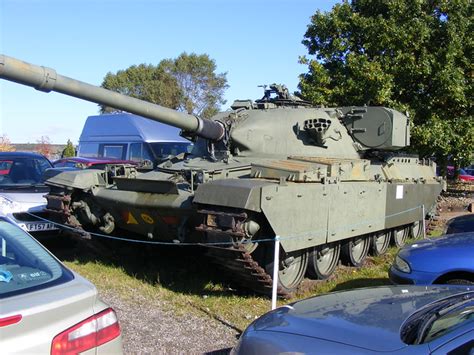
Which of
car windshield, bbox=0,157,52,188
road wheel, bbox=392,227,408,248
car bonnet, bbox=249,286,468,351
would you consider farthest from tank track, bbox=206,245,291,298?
car windshield, bbox=0,157,52,188

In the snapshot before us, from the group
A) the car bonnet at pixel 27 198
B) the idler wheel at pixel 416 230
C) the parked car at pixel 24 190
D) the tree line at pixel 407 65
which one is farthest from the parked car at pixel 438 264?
the tree line at pixel 407 65

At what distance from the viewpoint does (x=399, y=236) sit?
10.4 m

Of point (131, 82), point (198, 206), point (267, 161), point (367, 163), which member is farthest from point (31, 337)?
point (131, 82)

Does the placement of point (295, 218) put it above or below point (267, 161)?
below

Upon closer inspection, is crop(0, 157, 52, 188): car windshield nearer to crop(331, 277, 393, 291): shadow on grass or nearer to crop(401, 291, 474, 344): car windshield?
crop(331, 277, 393, 291): shadow on grass

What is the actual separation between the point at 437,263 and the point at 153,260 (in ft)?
15.1

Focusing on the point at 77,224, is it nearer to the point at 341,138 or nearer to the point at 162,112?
the point at 162,112

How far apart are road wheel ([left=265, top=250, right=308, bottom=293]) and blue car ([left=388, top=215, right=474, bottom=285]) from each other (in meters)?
1.46

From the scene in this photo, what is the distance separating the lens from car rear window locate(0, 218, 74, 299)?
8.54 feet

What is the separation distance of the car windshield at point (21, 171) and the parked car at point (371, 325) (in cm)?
709

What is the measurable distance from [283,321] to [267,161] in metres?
4.44

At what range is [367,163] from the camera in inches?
322

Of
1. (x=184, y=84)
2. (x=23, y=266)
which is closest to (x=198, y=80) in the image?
(x=184, y=84)

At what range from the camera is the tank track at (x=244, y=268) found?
587cm
